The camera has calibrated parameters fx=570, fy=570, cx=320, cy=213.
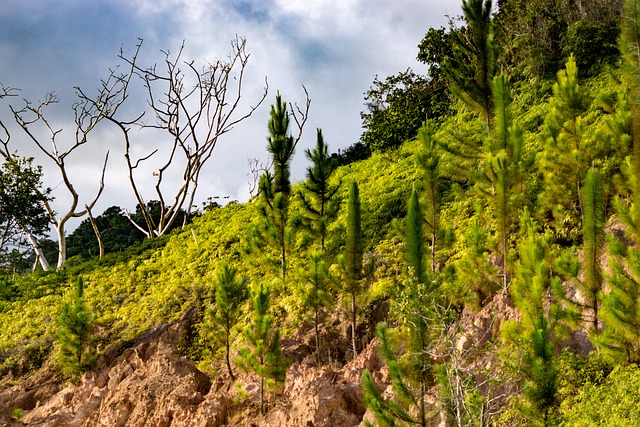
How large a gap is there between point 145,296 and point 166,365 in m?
5.42

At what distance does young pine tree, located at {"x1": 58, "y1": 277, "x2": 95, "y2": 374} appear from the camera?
548 inches

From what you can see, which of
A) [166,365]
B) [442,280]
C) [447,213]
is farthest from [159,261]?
[442,280]

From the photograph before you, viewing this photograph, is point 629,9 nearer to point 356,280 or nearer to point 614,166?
point 614,166

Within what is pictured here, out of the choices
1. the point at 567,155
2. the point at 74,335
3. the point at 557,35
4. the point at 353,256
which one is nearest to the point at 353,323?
the point at 353,256

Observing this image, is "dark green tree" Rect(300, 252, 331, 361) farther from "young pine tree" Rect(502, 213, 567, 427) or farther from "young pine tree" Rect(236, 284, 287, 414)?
"young pine tree" Rect(502, 213, 567, 427)

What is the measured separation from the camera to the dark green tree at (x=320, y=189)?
13.9 m

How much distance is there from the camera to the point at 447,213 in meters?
15.0

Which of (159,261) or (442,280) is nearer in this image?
(442,280)

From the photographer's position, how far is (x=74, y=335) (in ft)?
45.7

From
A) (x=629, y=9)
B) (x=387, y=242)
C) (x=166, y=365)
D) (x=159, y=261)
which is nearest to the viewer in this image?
(x=629, y=9)

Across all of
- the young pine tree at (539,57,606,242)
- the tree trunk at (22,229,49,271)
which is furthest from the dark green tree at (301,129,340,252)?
the tree trunk at (22,229,49,271)

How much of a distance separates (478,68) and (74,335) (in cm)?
1175

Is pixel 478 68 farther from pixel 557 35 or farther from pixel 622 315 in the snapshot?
pixel 557 35

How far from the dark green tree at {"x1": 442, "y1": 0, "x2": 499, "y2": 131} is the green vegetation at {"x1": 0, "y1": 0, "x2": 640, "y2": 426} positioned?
38 millimetres
